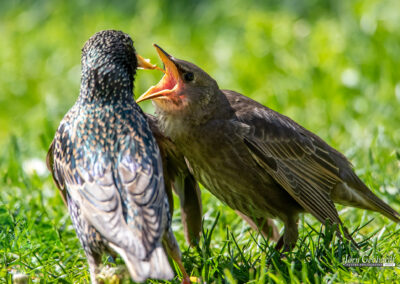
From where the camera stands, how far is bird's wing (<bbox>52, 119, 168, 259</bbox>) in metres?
3.89

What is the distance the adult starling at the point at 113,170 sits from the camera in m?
3.88

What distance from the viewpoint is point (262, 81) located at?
8203mm

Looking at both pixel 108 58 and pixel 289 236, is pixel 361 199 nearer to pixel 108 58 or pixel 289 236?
pixel 289 236

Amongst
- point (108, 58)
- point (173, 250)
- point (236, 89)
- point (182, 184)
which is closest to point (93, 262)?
point (173, 250)

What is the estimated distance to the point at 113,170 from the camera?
13.6 feet

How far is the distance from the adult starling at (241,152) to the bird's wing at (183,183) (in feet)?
0.37

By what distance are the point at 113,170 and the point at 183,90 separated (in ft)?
3.25

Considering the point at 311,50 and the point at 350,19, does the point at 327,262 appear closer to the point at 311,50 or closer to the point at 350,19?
the point at 311,50

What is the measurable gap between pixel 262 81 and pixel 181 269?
423 cm

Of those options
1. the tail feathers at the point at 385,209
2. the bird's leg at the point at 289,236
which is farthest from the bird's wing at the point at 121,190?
the tail feathers at the point at 385,209

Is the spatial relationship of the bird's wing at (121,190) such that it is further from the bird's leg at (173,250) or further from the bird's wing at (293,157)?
the bird's wing at (293,157)

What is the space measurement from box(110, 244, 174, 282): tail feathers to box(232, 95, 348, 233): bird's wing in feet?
4.46

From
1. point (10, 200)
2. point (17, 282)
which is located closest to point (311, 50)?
point (10, 200)

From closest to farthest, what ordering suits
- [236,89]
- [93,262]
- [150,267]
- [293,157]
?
[150,267]
[93,262]
[293,157]
[236,89]
